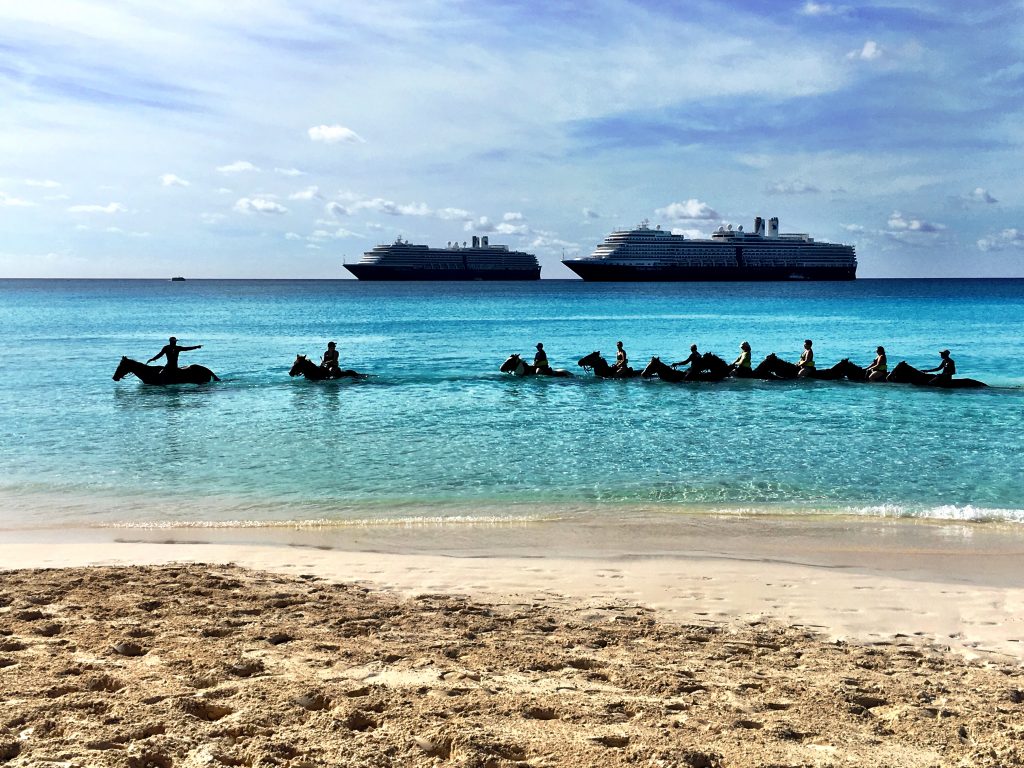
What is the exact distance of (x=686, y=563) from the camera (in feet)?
26.6

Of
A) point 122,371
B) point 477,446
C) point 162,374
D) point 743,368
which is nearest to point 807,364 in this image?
point 743,368

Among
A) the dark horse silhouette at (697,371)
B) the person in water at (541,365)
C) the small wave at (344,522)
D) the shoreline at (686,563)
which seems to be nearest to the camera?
the shoreline at (686,563)

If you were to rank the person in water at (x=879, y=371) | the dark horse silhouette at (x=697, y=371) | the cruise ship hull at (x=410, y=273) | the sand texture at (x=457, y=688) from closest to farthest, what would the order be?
1. the sand texture at (x=457, y=688)
2. the person in water at (x=879, y=371)
3. the dark horse silhouette at (x=697, y=371)
4. the cruise ship hull at (x=410, y=273)

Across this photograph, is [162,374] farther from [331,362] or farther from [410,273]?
[410,273]

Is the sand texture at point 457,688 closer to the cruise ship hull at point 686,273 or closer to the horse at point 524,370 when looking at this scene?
the horse at point 524,370

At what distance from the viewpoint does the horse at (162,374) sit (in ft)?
76.4

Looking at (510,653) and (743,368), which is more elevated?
(743,368)

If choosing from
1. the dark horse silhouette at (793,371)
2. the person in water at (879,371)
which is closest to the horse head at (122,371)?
the dark horse silhouette at (793,371)

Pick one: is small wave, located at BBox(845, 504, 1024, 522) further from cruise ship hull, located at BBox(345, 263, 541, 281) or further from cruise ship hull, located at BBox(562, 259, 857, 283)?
cruise ship hull, located at BBox(345, 263, 541, 281)

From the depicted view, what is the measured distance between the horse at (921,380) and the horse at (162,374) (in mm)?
19669

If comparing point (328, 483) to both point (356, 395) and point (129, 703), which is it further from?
point (356, 395)

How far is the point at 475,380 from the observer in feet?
81.8

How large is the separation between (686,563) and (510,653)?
3.20m

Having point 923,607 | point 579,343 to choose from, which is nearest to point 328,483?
point 923,607
